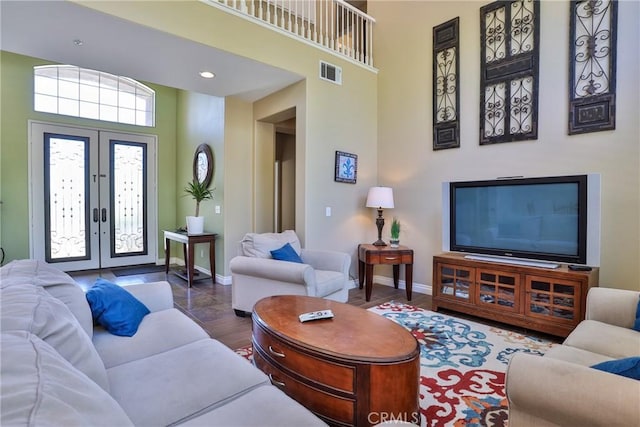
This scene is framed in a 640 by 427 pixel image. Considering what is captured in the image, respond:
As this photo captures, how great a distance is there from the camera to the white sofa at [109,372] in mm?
590

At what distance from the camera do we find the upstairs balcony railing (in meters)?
3.74

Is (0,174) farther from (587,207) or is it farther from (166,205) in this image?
(587,207)

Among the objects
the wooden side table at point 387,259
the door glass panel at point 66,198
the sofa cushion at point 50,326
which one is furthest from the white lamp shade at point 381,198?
the door glass panel at point 66,198

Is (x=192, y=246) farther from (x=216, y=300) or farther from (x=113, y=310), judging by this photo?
(x=113, y=310)

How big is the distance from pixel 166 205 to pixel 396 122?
15.4 ft

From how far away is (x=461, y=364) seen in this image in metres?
2.25

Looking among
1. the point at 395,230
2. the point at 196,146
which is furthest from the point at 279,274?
the point at 196,146

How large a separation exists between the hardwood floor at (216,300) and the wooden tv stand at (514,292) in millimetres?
466

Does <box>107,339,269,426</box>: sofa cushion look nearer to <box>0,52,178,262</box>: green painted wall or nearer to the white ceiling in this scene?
the white ceiling

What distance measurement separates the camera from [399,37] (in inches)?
174

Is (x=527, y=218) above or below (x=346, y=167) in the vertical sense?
below

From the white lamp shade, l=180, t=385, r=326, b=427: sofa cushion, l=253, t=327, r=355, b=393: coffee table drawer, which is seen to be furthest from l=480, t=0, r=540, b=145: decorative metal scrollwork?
l=180, t=385, r=326, b=427: sofa cushion

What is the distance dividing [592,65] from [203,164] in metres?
5.05

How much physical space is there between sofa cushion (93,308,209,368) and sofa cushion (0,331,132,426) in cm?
80
